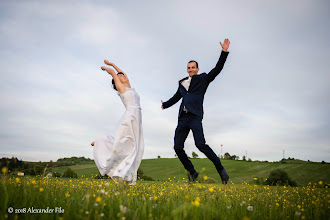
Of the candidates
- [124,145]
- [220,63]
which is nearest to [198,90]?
[220,63]

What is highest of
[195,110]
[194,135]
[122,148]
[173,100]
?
[173,100]

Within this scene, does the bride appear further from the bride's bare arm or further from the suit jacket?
the suit jacket

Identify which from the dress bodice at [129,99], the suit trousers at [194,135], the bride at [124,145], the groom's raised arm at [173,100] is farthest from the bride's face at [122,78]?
the groom's raised arm at [173,100]

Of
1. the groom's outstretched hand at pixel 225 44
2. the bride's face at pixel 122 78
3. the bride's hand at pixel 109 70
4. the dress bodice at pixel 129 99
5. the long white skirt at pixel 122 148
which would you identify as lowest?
the long white skirt at pixel 122 148

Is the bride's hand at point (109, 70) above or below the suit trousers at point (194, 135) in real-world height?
above

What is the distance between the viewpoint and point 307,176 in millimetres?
17328

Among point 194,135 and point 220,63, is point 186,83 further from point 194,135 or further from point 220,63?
point 194,135

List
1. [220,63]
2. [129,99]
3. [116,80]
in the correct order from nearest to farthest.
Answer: [129,99], [116,80], [220,63]

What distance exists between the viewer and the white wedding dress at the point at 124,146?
5.69m

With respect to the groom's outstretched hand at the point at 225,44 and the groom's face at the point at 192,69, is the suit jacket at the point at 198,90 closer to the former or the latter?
the groom's outstretched hand at the point at 225,44

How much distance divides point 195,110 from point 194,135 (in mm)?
747

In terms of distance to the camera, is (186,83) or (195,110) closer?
(195,110)

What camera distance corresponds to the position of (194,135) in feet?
22.4

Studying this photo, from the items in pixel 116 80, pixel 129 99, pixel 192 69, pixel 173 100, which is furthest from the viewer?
pixel 173 100
